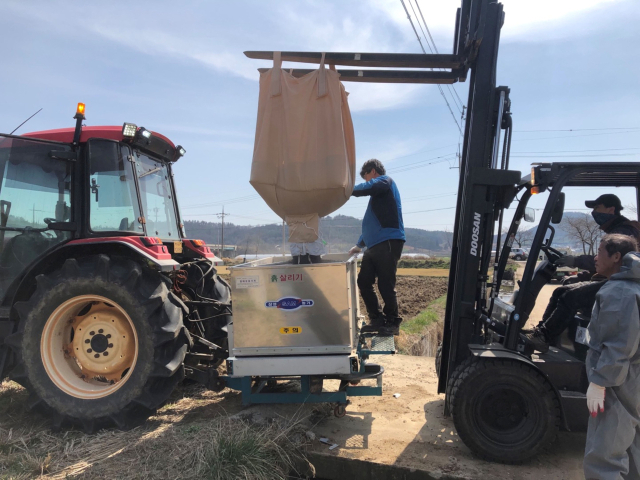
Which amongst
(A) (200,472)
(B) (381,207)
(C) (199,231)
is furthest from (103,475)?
(C) (199,231)

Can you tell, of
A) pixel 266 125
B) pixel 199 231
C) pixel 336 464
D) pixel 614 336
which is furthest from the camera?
pixel 199 231

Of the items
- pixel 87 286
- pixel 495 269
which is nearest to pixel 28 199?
pixel 87 286

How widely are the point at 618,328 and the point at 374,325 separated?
230cm

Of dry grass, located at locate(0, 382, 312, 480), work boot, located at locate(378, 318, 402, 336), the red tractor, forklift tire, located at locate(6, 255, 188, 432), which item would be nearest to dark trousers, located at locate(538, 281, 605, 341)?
work boot, located at locate(378, 318, 402, 336)

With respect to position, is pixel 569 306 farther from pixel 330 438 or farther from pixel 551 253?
pixel 330 438

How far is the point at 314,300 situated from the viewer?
3.49 m

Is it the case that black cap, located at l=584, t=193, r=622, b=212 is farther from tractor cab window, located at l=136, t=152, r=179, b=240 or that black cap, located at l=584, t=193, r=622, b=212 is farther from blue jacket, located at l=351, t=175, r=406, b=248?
tractor cab window, located at l=136, t=152, r=179, b=240

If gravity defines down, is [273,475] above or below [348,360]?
below

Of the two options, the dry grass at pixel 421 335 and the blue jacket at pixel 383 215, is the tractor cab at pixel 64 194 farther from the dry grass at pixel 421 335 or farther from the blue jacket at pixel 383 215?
the dry grass at pixel 421 335

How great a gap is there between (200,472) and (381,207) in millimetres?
2744

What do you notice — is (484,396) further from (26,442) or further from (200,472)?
(26,442)

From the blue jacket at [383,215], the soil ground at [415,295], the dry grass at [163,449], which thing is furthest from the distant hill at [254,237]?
the soil ground at [415,295]

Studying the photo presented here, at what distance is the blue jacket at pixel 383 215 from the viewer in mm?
4352

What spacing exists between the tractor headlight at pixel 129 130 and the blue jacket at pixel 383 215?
2.14 metres
